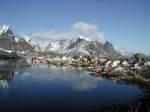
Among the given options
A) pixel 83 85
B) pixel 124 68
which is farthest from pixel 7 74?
pixel 124 68

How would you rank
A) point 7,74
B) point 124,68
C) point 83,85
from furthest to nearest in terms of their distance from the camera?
point 124,68
point 7,74
point 83,85

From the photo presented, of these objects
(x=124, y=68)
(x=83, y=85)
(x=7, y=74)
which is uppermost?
(x=124, y=68)

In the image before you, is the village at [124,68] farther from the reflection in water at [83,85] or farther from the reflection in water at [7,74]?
the reflection in water at [7,74]

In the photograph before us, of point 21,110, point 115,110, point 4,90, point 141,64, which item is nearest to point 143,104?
point 115,110

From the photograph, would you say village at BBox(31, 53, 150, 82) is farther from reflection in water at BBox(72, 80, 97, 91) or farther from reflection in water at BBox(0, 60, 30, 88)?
reflection in water at BBox(0, 60, 30, 88)

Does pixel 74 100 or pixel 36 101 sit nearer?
pixel 36 101

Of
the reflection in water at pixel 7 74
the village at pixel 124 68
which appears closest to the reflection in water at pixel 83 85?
the reflection in water at pixel 7 74

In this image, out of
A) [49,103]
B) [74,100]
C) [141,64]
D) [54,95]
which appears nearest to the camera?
[49,103]

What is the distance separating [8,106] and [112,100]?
16976 mm

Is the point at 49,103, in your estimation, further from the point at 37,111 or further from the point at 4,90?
the point at 4,90

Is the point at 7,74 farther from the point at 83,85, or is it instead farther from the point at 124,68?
the point at 124,68

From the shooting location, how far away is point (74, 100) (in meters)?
40.4

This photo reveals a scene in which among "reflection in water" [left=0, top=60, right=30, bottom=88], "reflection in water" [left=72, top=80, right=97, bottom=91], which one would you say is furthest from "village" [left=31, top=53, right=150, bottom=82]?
"reflection in water" [left=0, top=60, right=30, bottom=88]

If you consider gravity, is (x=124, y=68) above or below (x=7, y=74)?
above
